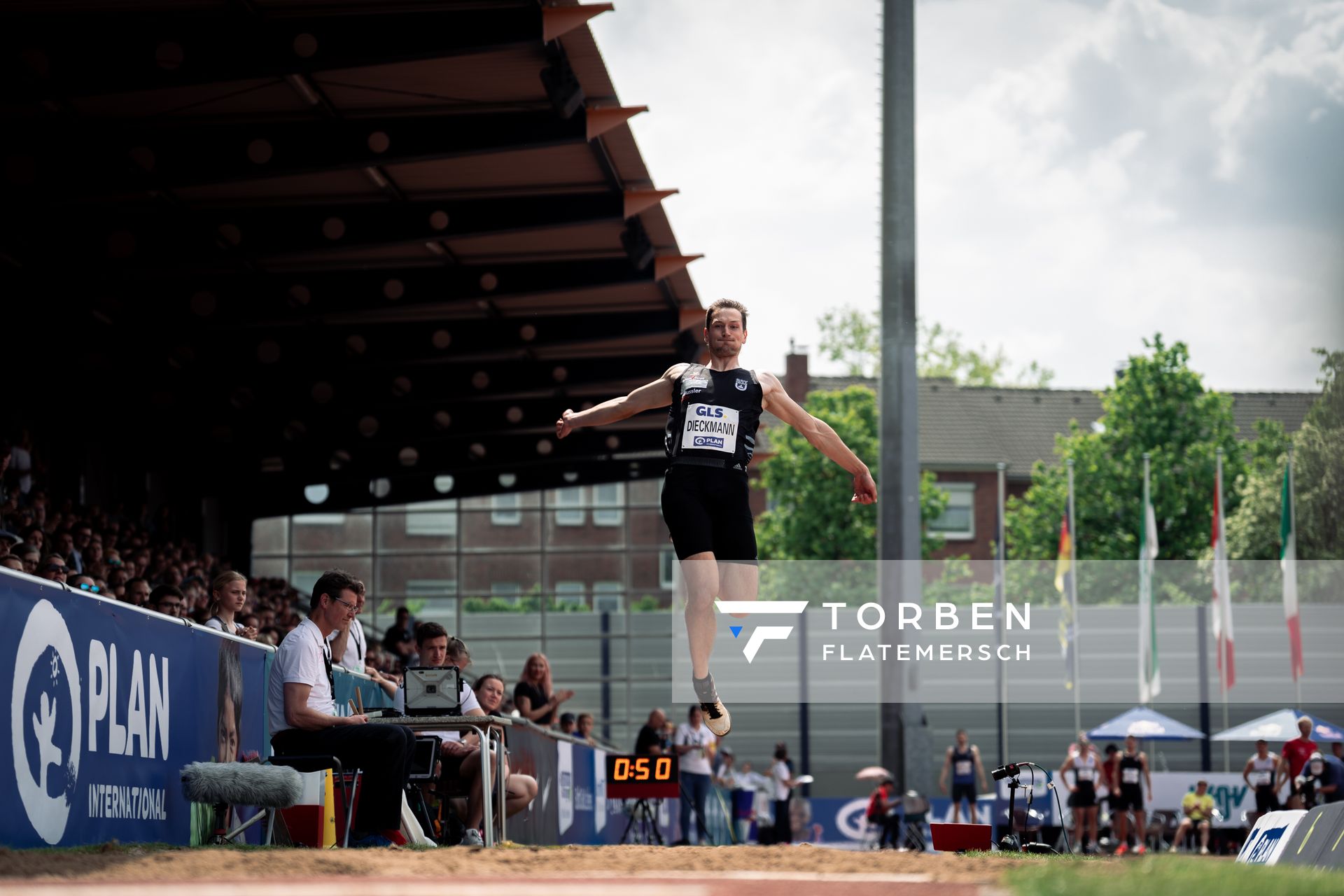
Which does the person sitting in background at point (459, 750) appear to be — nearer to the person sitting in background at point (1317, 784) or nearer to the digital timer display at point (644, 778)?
the digital timer display at point (644, 778)

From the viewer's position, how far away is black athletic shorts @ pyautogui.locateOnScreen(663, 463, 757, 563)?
9016 millimetres

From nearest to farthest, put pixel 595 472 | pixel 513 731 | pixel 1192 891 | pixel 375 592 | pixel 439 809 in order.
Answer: pixel 1192 891 → pixel 439 809 → pixel 513 731 → pixel 595 472 → pixel 375 592

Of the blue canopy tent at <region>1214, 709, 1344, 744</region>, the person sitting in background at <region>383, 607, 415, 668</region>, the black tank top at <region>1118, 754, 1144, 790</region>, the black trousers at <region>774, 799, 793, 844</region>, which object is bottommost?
the black trousers at <region>774, 799, 793, 844</region>

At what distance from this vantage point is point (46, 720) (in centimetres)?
805

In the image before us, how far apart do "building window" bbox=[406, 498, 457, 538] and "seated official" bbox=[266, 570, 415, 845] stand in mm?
35452

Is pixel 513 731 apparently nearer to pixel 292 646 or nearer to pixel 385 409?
pixel 292 646

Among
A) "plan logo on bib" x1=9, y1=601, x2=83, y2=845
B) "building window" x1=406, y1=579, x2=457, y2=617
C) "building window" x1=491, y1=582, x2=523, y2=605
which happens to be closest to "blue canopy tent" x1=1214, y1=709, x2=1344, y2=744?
"building window" x1=491, y1=582, x2=523, y2=605

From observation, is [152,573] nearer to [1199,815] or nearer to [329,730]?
[329,730]

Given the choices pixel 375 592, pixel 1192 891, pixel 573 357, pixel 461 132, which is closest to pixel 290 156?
pixel 461 132

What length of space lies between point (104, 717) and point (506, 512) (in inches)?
1451

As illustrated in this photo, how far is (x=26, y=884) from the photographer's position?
570 centimetres

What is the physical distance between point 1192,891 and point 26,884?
3.91m

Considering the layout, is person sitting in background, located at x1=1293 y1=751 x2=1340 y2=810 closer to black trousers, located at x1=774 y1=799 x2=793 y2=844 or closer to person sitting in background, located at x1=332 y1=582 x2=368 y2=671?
black trousers, located at x1=774 y1=799 x2=793 y2=844

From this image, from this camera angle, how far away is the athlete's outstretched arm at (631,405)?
9320 millimetres
